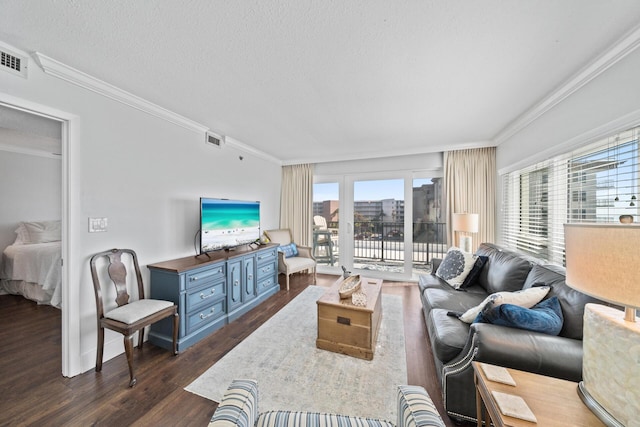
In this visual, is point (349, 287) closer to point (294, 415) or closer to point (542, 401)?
point (294, 415)

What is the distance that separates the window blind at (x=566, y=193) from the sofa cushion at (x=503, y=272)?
44 centimetres

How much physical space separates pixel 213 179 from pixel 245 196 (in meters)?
0.77

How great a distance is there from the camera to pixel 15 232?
3.78 meters

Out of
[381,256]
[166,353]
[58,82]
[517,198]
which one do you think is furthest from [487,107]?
[166,353]

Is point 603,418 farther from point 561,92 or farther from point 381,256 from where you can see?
point 381,256

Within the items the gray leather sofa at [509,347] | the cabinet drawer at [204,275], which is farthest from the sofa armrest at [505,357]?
the cabinet drawer at [204,275]

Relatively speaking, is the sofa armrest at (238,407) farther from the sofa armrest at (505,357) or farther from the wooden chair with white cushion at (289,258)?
the wooden chair with white cushion at (289,258)

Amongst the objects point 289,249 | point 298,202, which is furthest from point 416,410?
point 298,202

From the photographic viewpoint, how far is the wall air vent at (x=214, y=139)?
3.17 metres

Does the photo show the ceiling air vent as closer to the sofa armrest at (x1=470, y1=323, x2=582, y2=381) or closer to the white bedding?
the white bedding

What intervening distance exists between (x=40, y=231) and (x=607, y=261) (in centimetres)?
643

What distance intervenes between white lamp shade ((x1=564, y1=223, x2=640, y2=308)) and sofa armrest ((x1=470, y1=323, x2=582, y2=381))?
23.1 inches

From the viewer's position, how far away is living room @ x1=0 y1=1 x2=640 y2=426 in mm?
1371

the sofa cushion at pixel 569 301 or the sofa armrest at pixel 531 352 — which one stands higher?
the sofa cushion at pixel 569 301
